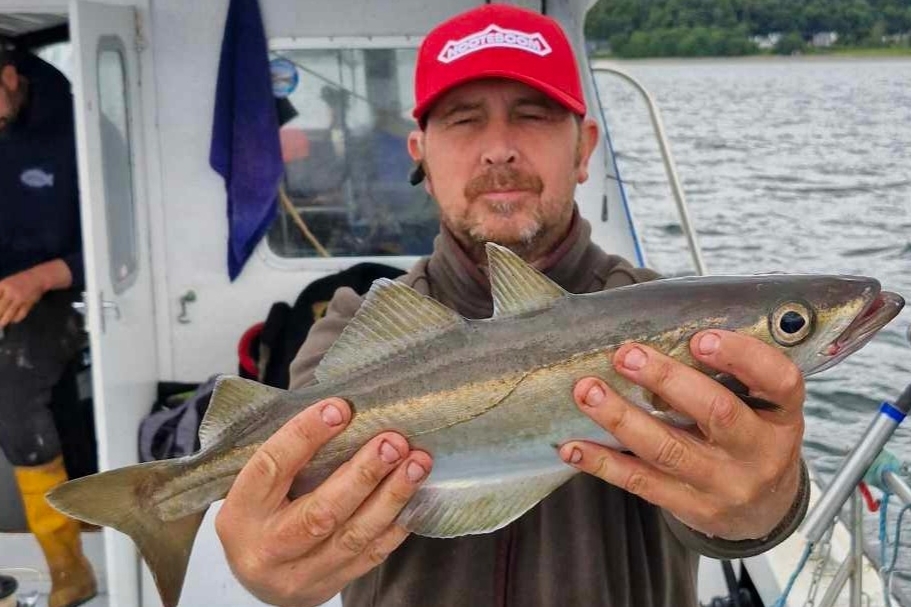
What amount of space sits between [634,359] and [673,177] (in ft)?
11.0

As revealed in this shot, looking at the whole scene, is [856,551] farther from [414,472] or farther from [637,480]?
[414,472]

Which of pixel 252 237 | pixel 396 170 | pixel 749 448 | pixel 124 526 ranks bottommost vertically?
pixel 124 526

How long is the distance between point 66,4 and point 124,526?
3.71 meters

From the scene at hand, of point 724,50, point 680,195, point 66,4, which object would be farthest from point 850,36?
point 66,4

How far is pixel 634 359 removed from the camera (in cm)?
191

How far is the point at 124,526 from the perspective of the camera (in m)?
2.23

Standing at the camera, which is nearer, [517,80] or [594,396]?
[594,396]

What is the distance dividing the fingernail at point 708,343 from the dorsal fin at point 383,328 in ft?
1.82

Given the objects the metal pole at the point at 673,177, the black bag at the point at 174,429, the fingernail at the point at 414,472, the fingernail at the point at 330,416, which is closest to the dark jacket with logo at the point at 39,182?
the black bag at the point at 174,429

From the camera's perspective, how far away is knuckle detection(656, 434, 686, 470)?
1.93 metres

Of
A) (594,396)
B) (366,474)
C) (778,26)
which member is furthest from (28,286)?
(778,26)

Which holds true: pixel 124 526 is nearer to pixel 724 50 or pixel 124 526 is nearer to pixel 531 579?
pixel 531 579

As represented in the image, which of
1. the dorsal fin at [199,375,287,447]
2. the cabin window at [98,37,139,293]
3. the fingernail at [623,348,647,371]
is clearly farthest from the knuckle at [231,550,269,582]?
the cabin window at [98,37,139,293]

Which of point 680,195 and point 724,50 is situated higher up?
point 724,50
